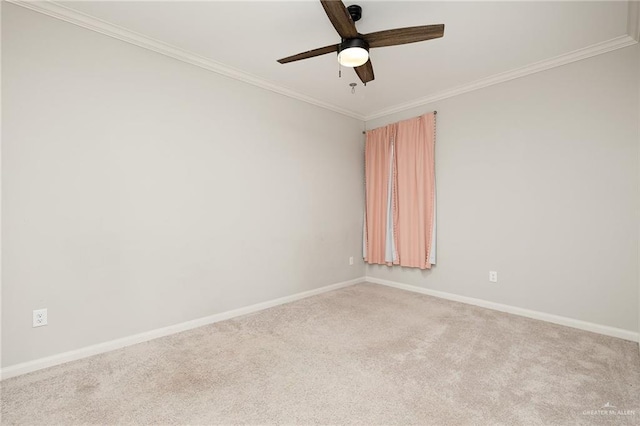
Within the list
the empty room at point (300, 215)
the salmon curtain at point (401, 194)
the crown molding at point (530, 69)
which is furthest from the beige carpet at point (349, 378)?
the crown molding at point (530, 69)

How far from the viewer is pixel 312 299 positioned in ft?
12.2

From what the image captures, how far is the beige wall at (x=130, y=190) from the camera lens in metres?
2.07

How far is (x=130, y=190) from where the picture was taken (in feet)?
8.18

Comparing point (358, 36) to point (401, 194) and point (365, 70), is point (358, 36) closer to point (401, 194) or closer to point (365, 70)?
point (365, 70)

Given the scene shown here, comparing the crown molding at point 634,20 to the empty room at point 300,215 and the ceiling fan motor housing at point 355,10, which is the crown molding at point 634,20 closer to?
the empty room at point 300,215

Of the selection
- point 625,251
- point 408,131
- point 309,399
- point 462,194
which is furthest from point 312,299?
point 625,251

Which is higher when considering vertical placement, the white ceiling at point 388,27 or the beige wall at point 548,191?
the white ceiling at point 388,27

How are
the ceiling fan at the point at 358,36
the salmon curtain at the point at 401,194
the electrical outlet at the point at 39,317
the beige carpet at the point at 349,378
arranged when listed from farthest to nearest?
the salmon curtain at the point at 401,194 < the electrical outlet at the point at 39,317 < the ceiling fan at the point at 358,36 < the beige carpet at the point at 349,378

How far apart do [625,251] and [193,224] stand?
150 inches

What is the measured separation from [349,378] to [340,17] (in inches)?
87.9

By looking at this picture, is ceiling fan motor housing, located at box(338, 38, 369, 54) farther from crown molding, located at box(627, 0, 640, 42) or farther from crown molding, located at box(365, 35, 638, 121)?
crown molding, located at box(365, 35, 638, 121)

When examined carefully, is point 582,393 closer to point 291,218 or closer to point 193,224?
point 291,218

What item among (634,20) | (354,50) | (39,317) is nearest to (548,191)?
(634,20)

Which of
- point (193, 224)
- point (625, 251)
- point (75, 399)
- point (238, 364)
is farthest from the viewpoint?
point (193, 224)
